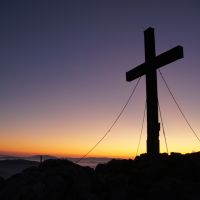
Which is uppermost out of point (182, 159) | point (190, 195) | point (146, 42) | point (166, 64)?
point (146, 42)

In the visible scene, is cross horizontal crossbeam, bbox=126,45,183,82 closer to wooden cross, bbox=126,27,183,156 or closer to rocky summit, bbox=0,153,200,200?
wooden cross, bbox=126,27,183,156

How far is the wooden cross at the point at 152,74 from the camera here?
1070 centimetres

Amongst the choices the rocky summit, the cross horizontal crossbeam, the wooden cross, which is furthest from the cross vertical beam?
the rocky summit

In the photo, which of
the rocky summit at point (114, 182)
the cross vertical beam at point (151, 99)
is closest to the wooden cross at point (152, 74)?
the cross vertical beam at point (151, 99)

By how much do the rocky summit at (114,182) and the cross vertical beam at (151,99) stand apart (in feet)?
4.07

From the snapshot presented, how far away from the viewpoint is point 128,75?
13.2 metres

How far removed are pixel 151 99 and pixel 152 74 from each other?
993 millimetres

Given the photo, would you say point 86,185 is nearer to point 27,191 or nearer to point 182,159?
point 27,191

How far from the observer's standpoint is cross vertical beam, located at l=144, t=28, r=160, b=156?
10.6 meters

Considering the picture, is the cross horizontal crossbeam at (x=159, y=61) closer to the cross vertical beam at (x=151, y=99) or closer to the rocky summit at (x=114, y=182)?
the cross vertical beam at (x=151, y=99)

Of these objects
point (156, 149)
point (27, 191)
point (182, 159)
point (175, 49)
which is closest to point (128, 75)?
point (175, 49)

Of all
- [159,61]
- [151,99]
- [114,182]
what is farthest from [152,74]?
[114,182]

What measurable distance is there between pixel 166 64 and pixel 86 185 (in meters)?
5.30

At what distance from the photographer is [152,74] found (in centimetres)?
→ 1165
